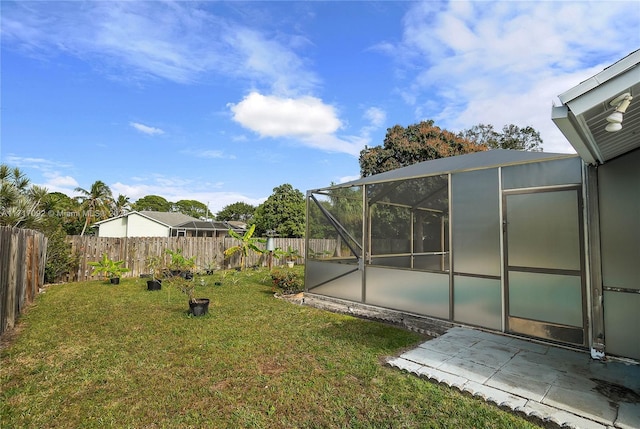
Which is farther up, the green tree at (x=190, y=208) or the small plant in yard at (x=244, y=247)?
the green tree at (x=190, y=208)

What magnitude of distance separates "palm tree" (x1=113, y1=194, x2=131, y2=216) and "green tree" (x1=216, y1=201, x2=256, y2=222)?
72.2 feet

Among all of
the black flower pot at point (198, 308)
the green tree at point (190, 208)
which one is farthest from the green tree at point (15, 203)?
the green tree at point (190, 208)

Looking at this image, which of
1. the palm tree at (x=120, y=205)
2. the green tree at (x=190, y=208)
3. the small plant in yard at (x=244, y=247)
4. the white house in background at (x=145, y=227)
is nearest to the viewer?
the small plant in yard at (x=244, y=247)

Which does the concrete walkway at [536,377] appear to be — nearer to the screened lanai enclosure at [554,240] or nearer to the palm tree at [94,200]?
the screened lanai enclosure at [554,240]

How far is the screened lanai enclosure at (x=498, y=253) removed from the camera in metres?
4.05

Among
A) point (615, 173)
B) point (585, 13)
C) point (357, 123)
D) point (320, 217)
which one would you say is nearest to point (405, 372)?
point (615, 173)

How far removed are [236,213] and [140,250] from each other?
150ft

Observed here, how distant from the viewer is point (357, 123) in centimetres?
1251

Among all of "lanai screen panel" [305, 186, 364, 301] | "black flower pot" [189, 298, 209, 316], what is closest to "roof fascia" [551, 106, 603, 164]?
"lanai screen panel" [305, 186, 364, 301]

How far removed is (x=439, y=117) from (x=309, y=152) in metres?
7.85

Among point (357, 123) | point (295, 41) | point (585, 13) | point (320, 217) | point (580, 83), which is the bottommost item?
point (320, 217)

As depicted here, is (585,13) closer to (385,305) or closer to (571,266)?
(571,266)

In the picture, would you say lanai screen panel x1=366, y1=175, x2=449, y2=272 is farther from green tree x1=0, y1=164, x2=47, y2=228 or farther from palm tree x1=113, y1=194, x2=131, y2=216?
palm tree x1=113, y1=194, x2=131, y2=216

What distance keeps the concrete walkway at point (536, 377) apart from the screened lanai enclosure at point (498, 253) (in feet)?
1.53
